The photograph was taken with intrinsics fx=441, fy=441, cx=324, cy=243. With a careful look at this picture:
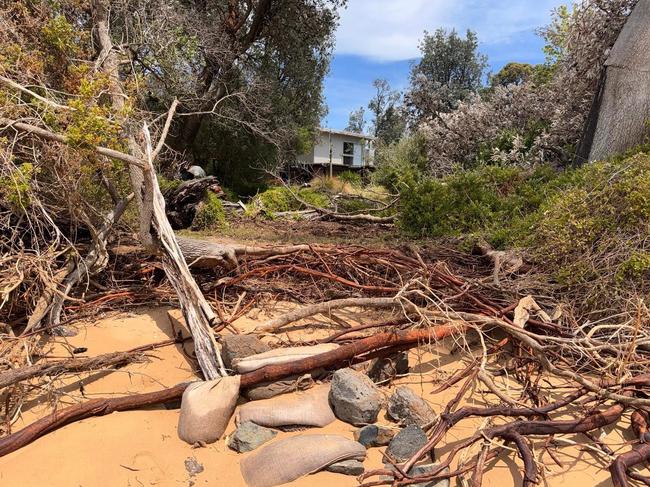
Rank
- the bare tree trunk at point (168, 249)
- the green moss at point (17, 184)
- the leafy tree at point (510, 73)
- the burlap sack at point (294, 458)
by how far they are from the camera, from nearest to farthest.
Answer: the burlap sack at point (294, 458), the green moss at point (17, 184), the bare tree trunk at point (168, 249), the leafy tree at point (510, 73)

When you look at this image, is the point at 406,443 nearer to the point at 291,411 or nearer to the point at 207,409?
the point at 291,411

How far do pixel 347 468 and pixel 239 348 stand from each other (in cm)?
131

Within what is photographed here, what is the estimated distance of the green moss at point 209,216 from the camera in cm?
981

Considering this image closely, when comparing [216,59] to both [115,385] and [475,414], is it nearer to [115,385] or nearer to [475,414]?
[115,385]

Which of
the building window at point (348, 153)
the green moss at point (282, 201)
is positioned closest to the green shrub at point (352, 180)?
the green moss at point (282, 201)

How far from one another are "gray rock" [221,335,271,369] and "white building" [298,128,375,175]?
2445cm

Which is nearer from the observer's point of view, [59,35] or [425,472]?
[425,472]

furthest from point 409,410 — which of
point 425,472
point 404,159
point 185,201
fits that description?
point 404,159

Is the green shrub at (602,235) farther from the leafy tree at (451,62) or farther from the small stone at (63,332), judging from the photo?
the leafy tree at (451,62)

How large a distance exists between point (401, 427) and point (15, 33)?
18.1ft

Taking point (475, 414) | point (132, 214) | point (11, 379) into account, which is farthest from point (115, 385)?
point (132, 214)

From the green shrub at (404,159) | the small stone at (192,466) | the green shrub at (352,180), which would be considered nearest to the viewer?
the small stone at (192,466)

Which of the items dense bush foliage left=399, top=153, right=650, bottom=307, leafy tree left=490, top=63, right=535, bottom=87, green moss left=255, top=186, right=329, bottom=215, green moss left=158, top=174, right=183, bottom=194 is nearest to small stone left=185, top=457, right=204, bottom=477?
dense bush foliage left=399, top=153, right=650, bottom=307

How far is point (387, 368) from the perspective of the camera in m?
3.43
